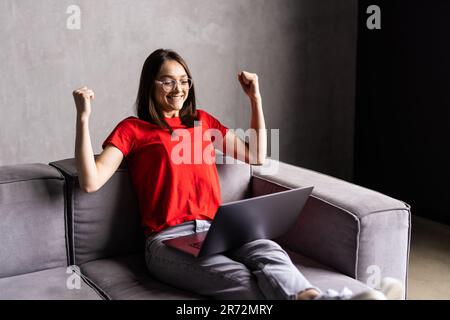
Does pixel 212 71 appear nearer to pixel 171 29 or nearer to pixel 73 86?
pixel 171 29

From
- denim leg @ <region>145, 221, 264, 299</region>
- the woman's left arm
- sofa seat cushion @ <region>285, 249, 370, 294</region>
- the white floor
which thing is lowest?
the white floor

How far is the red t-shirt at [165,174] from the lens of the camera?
2.01 metres

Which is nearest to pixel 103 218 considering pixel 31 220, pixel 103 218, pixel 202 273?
pixel 103 218

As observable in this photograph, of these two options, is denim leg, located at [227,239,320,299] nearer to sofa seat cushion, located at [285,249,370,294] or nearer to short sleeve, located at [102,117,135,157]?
sofa seat cushion, located at [285,249,370,294]

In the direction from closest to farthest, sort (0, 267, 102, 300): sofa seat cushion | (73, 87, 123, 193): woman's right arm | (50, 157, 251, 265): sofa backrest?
(0, 267, 102, 300): sofa seat cushion
(73, 87, 123, 193): woman's right arm
(50, 157, 251, 265): sofa backrest

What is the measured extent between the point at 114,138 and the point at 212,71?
1643 mm

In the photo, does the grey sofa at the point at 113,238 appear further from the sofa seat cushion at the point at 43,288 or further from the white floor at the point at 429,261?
the white floor at the point at 429,261

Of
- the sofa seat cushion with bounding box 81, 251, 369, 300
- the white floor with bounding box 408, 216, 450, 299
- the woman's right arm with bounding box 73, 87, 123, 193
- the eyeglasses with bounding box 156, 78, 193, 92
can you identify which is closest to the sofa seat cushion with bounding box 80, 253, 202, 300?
the sofa seat cushion with bounding box 81, 251, 369, 300

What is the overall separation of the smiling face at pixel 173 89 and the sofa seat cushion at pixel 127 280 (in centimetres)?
54

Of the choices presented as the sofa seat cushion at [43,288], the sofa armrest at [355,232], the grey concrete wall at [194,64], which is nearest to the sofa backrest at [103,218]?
the sofa seat cushion at [43,288]

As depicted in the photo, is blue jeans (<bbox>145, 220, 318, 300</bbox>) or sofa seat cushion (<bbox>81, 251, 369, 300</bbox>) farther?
sofa seat cushion (<bbox>81, 251, 369, 300</bbox>)

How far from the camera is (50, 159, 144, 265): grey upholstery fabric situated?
1996 mm

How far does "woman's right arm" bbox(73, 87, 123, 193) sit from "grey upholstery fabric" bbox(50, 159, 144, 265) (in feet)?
0.27

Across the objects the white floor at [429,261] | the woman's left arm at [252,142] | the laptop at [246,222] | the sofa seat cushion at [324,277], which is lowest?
the white floor at [429,261]
